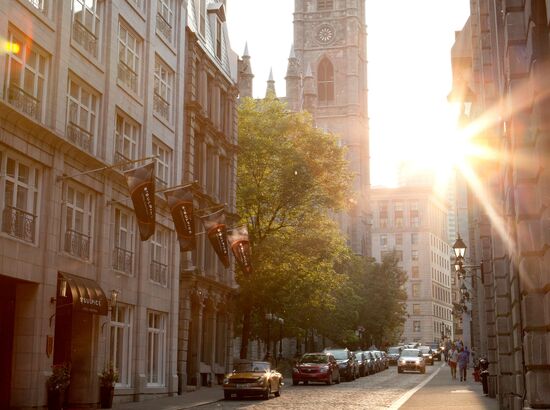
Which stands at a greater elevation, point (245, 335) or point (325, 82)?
point (325, 82)

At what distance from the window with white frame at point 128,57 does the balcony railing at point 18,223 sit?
809 centimetres

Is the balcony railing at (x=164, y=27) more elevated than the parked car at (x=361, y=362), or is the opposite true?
the balcony railing at (x=164, y=27)

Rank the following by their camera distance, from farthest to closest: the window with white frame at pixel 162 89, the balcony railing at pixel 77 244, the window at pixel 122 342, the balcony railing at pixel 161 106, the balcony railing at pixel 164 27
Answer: the balcony railing at pixel 164 27
the window with white frame at pixel 162 89
the balcony railing at pixel 161 106
the window at pixel 122 342
the balcony railing at pixel 77 244

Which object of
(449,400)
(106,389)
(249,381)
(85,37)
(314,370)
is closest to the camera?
(106,389)

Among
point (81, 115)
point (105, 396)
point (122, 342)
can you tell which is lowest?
point (105, 396)

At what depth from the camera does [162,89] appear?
3231 centimetres

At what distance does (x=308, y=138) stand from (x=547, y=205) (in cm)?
3569

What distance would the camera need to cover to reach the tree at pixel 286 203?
4141 centimetres

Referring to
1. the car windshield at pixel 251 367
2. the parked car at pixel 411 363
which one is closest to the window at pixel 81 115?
the car windshield at pixel 251 367

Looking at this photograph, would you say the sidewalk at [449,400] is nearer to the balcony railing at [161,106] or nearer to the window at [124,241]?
the window at [124,241]

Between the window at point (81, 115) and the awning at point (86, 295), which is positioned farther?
the window at point (81, 115)

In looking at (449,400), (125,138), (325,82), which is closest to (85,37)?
(125,138)

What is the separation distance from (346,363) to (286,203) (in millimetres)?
9773

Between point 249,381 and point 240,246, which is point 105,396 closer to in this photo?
point 249,381
